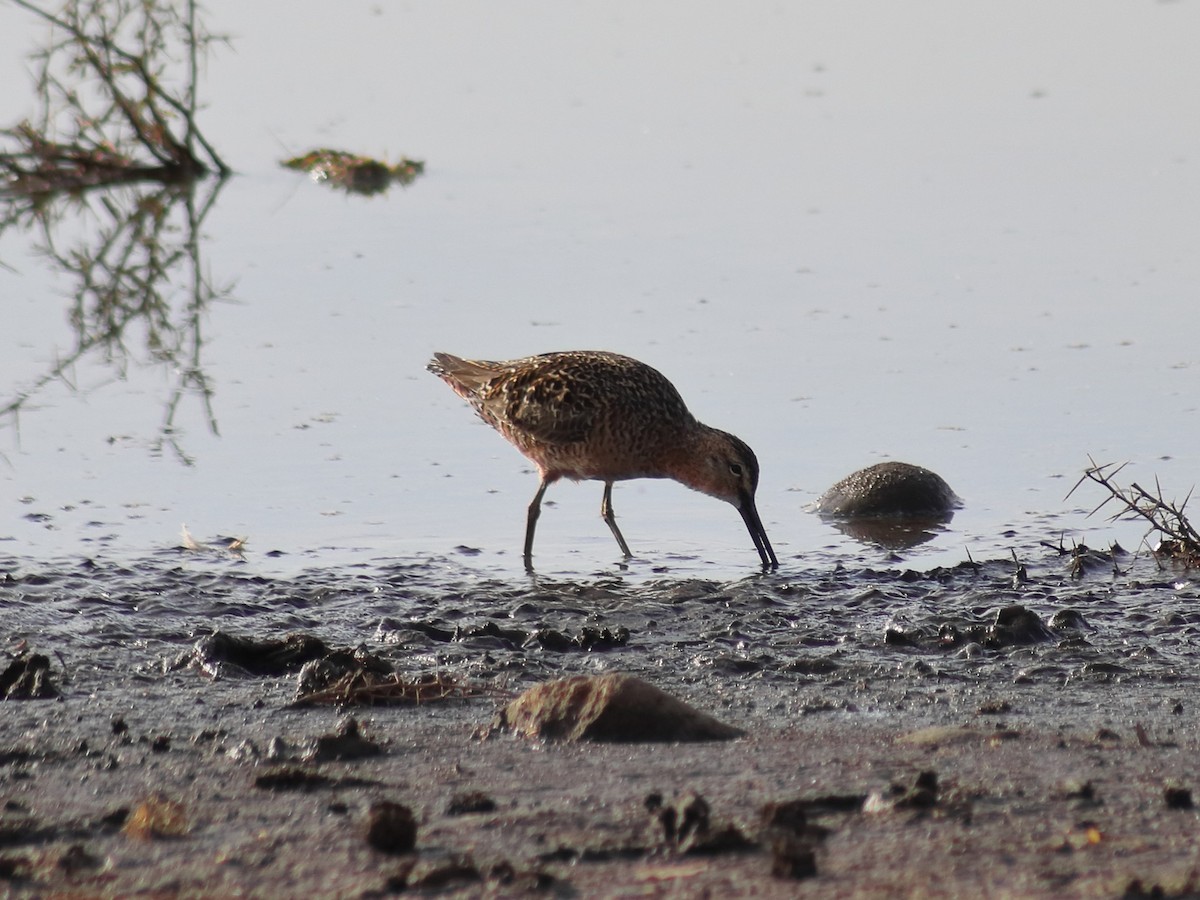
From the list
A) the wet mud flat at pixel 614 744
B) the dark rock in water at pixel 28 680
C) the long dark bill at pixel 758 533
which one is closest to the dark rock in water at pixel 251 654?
the wet mud flat at pixel 614 744

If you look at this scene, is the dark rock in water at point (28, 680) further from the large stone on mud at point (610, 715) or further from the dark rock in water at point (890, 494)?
the dark rock in water at point (890, 494)

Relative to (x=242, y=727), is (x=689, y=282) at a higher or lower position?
higher

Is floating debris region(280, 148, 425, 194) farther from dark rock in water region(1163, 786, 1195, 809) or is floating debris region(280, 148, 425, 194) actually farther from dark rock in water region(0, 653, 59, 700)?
dark rock in water region(1163, 786, 1195, 809)

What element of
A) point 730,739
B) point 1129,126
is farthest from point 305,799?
point 1129,126

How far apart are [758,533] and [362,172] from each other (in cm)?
927

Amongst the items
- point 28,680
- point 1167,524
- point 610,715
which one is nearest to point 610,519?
point 1167,524

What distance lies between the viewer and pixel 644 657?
646 cm

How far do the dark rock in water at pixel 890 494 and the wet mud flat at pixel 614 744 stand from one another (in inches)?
35.3

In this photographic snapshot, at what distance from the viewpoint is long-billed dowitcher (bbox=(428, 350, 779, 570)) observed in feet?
29.0

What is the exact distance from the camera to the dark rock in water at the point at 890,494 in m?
8.75

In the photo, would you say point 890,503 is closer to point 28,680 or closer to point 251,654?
point 251,654

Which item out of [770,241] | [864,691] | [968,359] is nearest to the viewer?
[864,691]

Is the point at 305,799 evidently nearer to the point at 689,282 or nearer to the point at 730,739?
the point at 730,739

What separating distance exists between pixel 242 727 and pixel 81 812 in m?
0.94
